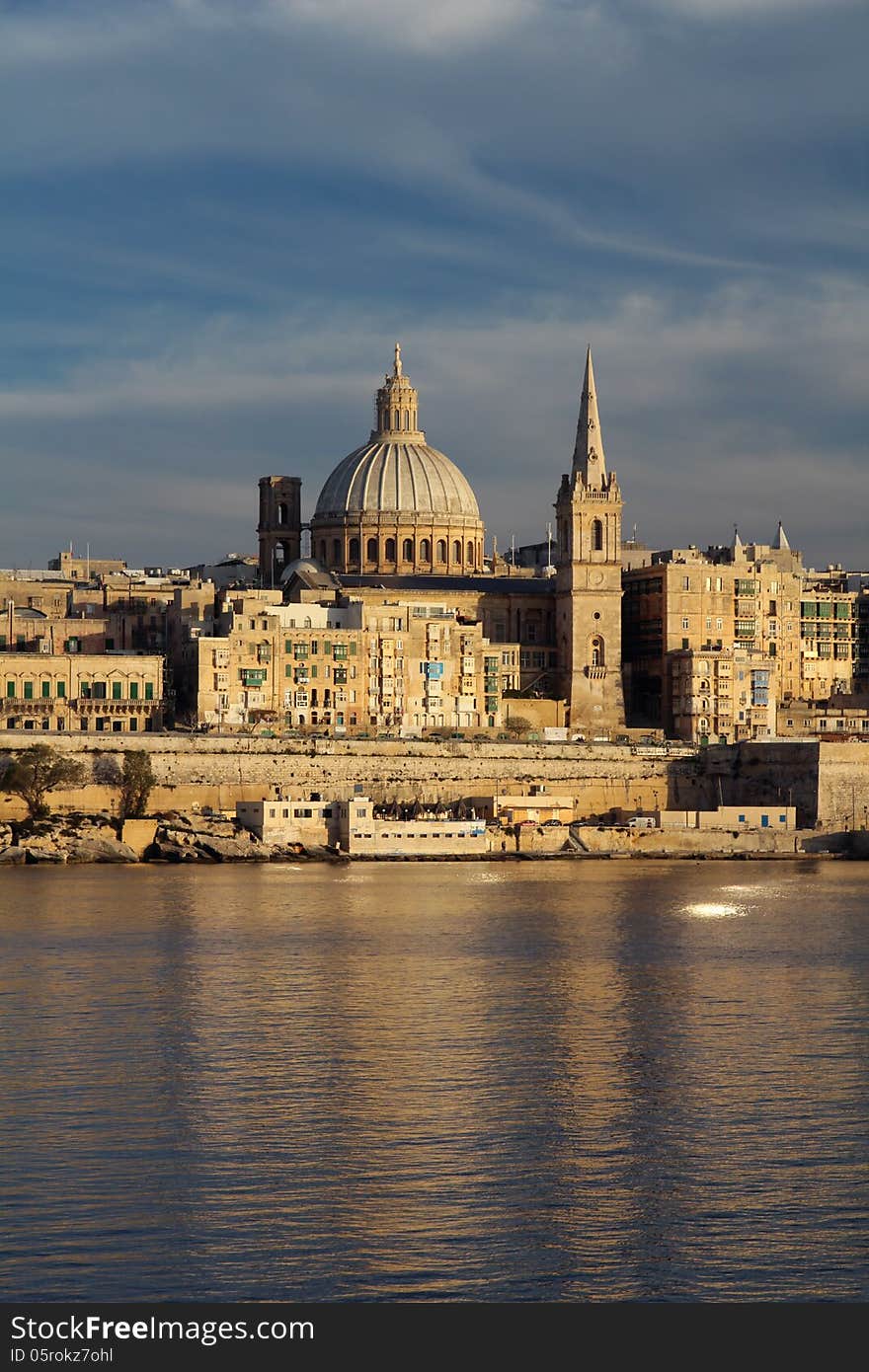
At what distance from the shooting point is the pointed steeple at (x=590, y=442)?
314 ft


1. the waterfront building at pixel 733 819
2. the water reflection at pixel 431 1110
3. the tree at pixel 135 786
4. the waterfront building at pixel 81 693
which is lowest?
the water reflection at pixel 431 1110

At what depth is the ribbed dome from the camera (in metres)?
102

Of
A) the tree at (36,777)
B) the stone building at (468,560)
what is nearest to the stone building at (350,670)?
the stone building at (468,560)

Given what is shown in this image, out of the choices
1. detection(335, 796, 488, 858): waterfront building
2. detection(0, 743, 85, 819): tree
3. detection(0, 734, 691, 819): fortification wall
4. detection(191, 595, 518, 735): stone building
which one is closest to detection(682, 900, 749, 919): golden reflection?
detection(335, 796, 488, 858): waterfront building

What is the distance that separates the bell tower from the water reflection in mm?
43882

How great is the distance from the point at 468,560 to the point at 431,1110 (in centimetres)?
7720

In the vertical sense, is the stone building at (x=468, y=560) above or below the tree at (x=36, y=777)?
above

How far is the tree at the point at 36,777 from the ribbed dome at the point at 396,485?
3077 centimetres

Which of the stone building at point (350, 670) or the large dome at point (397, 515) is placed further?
the large dome at point (397, 515)

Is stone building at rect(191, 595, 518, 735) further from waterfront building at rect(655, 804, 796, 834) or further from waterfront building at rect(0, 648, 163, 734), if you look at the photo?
waterfront building at rect(655, 804, 796, 834)

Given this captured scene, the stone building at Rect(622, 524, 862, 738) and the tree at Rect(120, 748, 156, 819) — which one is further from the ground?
the stone building at Rect(622, 524, 862, 738)

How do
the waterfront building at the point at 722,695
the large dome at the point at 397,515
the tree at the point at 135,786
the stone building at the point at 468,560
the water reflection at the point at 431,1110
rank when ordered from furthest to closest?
1. the large dome at the point at 397,515
2. the stone building at the point at 468,560
3. the waterfront building at the point at 722,695
4. the tree at the point at 135,786
5. the water reflection at the point at 431,1110

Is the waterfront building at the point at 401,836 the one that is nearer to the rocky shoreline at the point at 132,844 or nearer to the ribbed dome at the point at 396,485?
the rocky shoreline at the point at 132,844

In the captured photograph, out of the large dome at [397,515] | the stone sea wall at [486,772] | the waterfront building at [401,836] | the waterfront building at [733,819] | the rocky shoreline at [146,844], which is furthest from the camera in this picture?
the large dome at [397,515]
